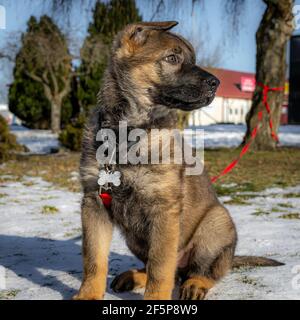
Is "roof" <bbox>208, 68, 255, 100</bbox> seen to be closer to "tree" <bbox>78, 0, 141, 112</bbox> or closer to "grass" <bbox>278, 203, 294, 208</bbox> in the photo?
"tree" <bbox>78, 0, 141, 112</bbox>

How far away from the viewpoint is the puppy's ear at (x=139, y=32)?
3295mm

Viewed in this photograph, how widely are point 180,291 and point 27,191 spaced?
5063mm

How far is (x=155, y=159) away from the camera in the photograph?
303cm

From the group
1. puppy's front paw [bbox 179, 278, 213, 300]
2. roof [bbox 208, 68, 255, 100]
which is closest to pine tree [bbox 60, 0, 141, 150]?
puppy's front paw [bbox 179, 278, 213, 300]

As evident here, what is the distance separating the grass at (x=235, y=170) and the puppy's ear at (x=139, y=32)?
153 inches

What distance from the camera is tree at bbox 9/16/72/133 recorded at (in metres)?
26.1

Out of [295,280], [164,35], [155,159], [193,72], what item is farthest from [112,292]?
[164,35]

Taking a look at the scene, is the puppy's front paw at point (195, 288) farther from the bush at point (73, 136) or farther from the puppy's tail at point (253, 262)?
the bush at point (73, 136)

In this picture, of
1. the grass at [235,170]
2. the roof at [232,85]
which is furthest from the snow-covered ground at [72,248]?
the roof at [232,85]

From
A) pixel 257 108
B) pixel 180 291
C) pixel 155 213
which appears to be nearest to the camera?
pixel 155 213

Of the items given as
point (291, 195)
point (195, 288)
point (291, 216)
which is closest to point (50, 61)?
point (291, 195)

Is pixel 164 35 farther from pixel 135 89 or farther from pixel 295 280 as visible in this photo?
pixel 295 280

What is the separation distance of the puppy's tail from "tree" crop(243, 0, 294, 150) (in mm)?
11397

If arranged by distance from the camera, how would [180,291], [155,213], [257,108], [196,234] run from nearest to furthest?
[155,213] → [180,291] → [196,234] → [257,108]
